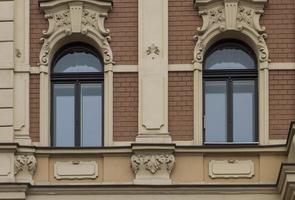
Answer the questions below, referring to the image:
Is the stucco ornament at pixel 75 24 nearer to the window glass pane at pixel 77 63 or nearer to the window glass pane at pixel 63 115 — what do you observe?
the window glass pane at pixel 77 63

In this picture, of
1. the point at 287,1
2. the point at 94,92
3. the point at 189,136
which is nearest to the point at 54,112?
the point at 94,92

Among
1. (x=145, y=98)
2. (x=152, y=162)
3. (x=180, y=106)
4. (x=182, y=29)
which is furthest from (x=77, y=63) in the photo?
(x=152, y=162)

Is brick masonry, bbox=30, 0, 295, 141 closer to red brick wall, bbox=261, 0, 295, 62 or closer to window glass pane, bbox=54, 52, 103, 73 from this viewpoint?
red brick wall, bbox=261, 0, 295, 62

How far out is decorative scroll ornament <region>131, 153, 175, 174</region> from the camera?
28.1 m

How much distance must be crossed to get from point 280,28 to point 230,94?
159 centimetres

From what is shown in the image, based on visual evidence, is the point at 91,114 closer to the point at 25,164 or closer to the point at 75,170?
the point at 75,170

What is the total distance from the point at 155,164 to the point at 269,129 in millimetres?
2275

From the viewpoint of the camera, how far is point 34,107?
28.7m

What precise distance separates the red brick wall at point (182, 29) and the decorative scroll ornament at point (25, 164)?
3.27 metres

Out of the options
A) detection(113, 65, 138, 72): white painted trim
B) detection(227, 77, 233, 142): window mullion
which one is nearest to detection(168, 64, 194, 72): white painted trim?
detection(113, 65, 138, 72): white painted trim

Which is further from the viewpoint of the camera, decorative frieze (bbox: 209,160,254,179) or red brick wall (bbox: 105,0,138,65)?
red brick wall (bbox: 105,0,138,65)

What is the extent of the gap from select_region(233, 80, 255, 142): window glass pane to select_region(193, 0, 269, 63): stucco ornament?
0.67 meters

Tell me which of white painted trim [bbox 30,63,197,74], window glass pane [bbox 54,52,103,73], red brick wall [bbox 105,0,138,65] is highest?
red brick wall [bbox 105,0,138,65]

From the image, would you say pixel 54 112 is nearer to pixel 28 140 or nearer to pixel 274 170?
pixel 28 140
